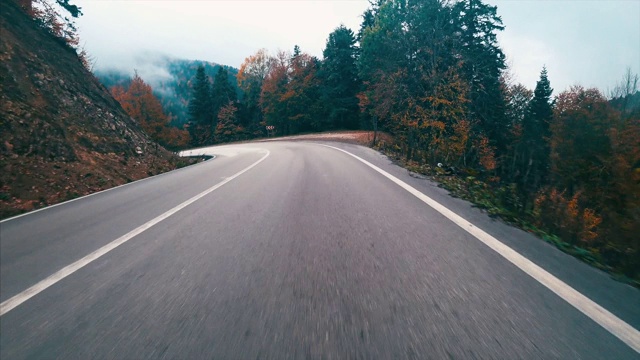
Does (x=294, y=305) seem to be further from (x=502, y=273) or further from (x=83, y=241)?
(x=83, y=241)

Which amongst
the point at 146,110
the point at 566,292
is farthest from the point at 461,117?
the point at 146,110

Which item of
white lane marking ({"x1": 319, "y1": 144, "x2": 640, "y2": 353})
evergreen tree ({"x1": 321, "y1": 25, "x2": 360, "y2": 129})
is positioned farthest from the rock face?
evergreen tree ({"x1": 321, "y1": 25, "x2": 360, "y2": 129})

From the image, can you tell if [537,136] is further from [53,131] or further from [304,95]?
[53,131]

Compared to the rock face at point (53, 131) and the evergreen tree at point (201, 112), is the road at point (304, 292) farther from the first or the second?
the evergreen tree at point (201, 112)

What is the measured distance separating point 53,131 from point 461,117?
65.8ft

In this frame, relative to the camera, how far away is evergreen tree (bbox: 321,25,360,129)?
45994 millimetres

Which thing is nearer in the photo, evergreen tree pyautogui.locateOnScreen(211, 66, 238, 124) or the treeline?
the treeline

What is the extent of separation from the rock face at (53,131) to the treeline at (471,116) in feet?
36.8

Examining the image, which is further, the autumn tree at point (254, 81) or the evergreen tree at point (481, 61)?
the autumn tree at point (254, 81)

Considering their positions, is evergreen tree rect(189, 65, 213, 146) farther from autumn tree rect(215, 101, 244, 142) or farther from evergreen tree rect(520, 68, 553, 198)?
evergreen tree rect(520, 68, 553, 198)

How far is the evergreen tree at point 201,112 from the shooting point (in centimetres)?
6159

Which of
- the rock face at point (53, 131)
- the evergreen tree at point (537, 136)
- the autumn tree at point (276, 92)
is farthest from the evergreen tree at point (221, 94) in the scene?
the evergreen tree at point (537, 136)

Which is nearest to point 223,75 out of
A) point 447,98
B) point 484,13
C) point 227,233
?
point 484,13

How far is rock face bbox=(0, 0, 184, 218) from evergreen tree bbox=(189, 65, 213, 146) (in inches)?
1824
